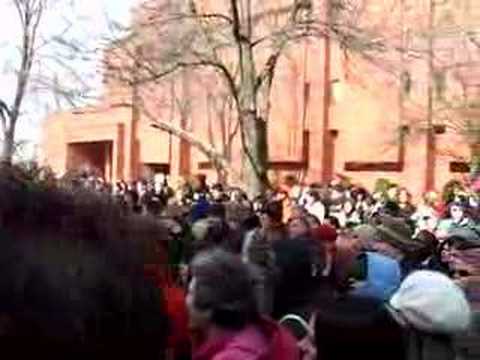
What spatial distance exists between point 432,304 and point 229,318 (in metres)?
1.44

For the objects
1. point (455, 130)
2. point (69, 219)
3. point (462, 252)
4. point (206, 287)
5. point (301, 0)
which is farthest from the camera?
point (455, 130)

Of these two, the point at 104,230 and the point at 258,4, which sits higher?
the point at 258,4

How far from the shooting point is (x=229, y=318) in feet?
11.5

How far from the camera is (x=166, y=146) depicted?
226 ft

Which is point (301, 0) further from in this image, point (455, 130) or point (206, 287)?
point (206, 287)

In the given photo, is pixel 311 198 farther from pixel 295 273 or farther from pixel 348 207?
pixel 295 273

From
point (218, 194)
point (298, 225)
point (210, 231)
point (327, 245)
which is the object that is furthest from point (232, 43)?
point (327, 245)

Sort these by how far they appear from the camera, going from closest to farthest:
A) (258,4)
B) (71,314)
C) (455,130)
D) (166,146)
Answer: (71,314), (258,4), (455,130), (166,146)

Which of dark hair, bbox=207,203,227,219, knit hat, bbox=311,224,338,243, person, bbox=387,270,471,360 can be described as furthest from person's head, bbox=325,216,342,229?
person, bbox=387,270,471,360

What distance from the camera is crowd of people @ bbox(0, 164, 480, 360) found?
1.53 m

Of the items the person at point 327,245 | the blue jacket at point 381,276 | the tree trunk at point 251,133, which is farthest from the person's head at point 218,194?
the blue jacket at point 381,276

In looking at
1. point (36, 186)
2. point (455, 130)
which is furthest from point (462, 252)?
point (455, 130)

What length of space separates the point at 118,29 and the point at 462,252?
17.4 m

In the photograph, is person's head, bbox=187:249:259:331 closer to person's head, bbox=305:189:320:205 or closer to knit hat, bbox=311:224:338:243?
knit hat, bbox=311:224:338:243
